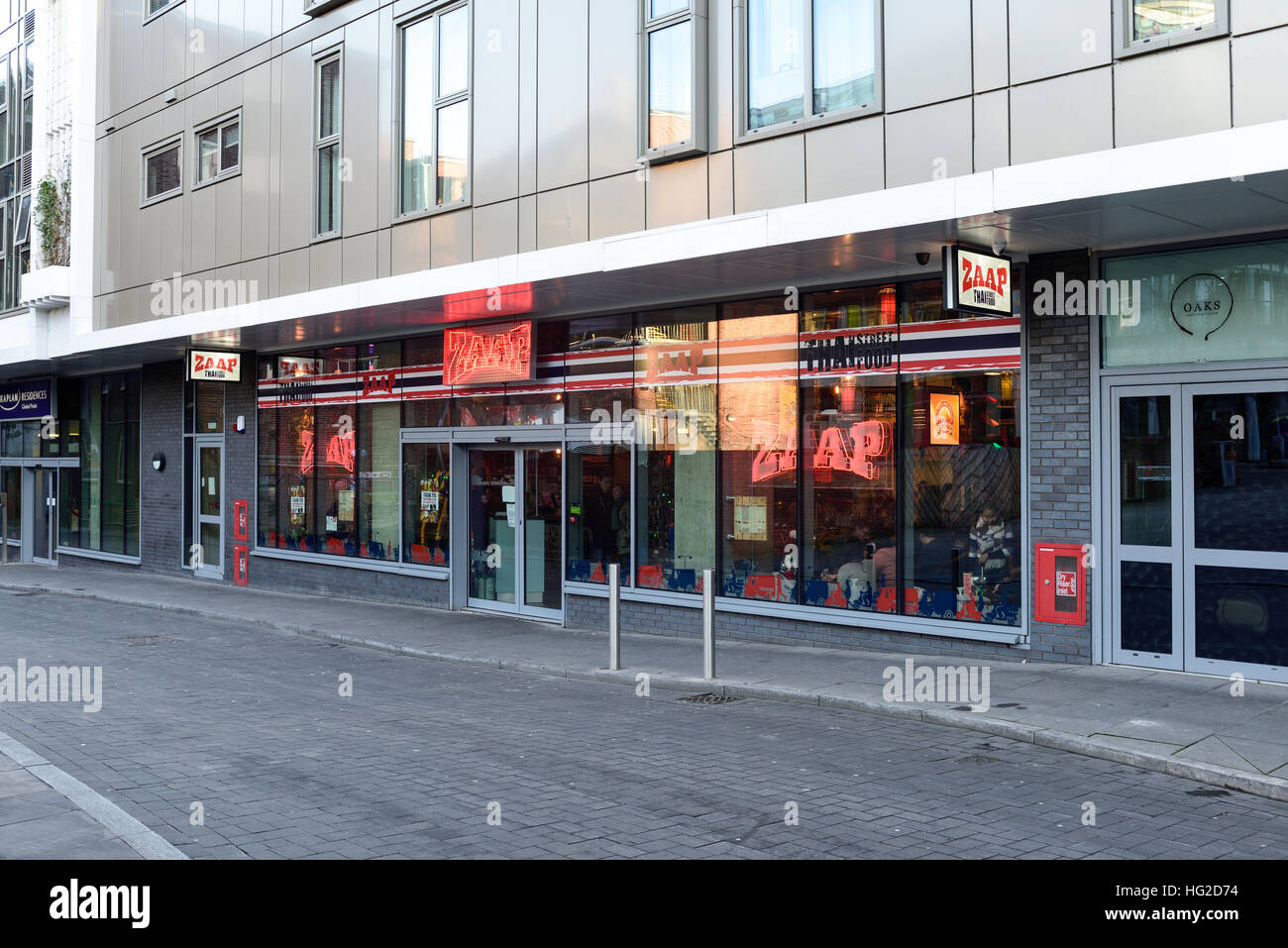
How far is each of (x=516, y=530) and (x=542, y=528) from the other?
539mm

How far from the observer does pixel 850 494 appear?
492 inches

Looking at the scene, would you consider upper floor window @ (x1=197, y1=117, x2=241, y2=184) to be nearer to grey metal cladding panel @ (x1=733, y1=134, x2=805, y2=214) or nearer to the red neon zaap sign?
the red neon zaap sign

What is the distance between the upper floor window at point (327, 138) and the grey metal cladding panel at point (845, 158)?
881 cm

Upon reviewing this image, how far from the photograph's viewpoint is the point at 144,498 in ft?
80.3

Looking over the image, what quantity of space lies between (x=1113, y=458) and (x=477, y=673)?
647 cm

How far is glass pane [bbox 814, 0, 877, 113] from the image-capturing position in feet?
36.2

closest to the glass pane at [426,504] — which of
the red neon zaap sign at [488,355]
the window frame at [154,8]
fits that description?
the red neon zaap sign at [488,355]

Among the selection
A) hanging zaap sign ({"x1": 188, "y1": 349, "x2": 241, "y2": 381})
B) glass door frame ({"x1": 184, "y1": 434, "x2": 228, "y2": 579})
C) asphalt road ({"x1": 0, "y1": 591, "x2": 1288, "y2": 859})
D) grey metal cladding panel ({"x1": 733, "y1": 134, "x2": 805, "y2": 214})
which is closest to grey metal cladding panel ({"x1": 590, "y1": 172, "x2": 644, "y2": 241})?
grey metal cladding panel ({"x1": 733, "y1": 134, "x2": 805, "y2": 214})

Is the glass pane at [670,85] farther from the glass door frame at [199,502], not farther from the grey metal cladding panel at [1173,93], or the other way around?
the glass door frame at [199,502]

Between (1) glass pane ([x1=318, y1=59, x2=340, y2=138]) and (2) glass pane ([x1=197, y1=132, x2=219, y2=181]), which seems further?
(2) glass pane ([x1=197, y1=132, x2=219, y2=181])

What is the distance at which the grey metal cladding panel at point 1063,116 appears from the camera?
9281mm

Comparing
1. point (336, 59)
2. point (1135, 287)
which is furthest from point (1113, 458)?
point (336, 59)

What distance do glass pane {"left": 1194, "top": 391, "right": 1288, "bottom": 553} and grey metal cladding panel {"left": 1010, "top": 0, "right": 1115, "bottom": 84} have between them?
10.1ft

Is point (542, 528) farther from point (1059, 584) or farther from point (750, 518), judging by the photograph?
point (1059, 584)
